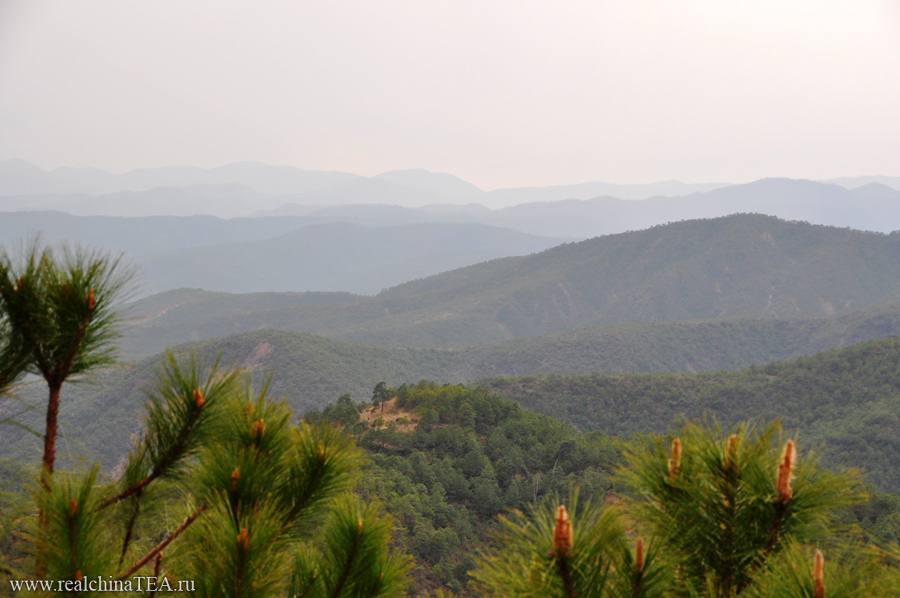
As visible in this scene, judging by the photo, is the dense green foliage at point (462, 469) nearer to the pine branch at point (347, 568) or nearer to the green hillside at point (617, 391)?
the green hillside at point (617, 391)

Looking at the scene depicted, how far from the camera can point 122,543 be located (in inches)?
117

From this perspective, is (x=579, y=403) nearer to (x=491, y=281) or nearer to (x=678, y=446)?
(x=678, y=446)

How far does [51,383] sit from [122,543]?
3.20 ft

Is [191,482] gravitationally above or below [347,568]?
above

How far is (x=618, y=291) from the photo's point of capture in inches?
Result: 4336

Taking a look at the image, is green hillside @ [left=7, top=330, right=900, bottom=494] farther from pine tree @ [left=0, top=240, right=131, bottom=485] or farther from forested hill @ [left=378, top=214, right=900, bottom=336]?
forested hill @ [left=378, top=214, right=900, bottom=336]

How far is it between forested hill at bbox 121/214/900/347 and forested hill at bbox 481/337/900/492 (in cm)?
4193

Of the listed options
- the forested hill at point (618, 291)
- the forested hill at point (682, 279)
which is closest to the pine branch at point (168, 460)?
the forested hill at point (618, 291)

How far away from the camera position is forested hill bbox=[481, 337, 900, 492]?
108ft

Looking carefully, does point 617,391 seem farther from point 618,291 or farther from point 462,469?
point 618,291

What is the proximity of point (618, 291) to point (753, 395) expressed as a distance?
7339cm

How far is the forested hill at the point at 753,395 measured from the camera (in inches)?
1300

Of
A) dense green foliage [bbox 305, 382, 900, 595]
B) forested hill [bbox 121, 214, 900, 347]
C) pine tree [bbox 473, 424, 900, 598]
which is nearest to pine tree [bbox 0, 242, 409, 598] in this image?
pine tree [bbox 473, 424, 900, 598]

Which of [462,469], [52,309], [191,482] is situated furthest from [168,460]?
[462,469]
